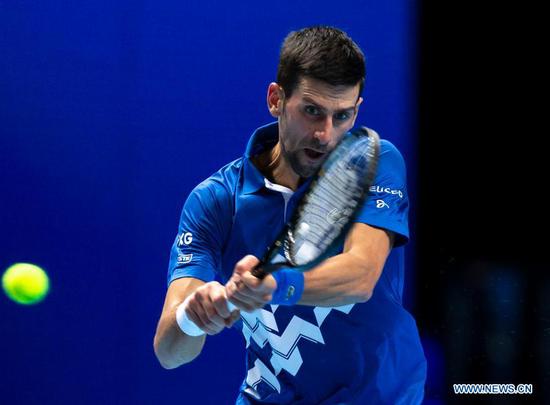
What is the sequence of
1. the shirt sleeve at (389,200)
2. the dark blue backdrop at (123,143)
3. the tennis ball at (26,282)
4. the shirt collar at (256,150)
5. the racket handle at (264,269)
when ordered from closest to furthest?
the racket handle at (264,269)
the shirt sleeve at (389,200)
the shirt collar at (256,150)
the dark blue backdrop at (123,143)
the tennis ball at (26,282)

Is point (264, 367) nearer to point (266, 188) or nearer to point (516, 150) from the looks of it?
point (266, 188)

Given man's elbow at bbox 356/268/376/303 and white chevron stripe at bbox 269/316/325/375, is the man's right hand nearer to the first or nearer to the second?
man's elbow at bbox 356/268/376/303

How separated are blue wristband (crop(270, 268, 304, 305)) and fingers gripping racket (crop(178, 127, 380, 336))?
0.19 feet

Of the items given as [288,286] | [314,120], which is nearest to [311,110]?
[314,120]

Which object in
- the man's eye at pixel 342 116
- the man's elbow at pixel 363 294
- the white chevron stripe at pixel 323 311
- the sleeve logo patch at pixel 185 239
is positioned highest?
the man's eye at pixel 342 116

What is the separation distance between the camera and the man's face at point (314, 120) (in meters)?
2.03

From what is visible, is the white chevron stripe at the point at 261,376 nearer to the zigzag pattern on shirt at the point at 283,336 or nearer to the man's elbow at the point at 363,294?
the zigzag pattern on shirt at the point at 283,336

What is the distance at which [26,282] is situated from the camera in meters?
3.76

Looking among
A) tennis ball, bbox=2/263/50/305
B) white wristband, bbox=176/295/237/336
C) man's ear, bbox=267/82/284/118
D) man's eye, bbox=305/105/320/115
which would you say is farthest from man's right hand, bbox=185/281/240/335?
tennis ball, bbox=2/263/50/305

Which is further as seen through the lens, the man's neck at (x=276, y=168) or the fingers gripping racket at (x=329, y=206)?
the man's neck at (x=276, y=168)

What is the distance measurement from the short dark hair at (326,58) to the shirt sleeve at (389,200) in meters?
0.19

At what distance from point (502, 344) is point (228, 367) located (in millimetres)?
1116

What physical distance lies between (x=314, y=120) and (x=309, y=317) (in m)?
0.47

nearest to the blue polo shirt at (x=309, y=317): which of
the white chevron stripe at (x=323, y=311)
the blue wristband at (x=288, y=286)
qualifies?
the white chevron stripe at (x=323, y=311)
